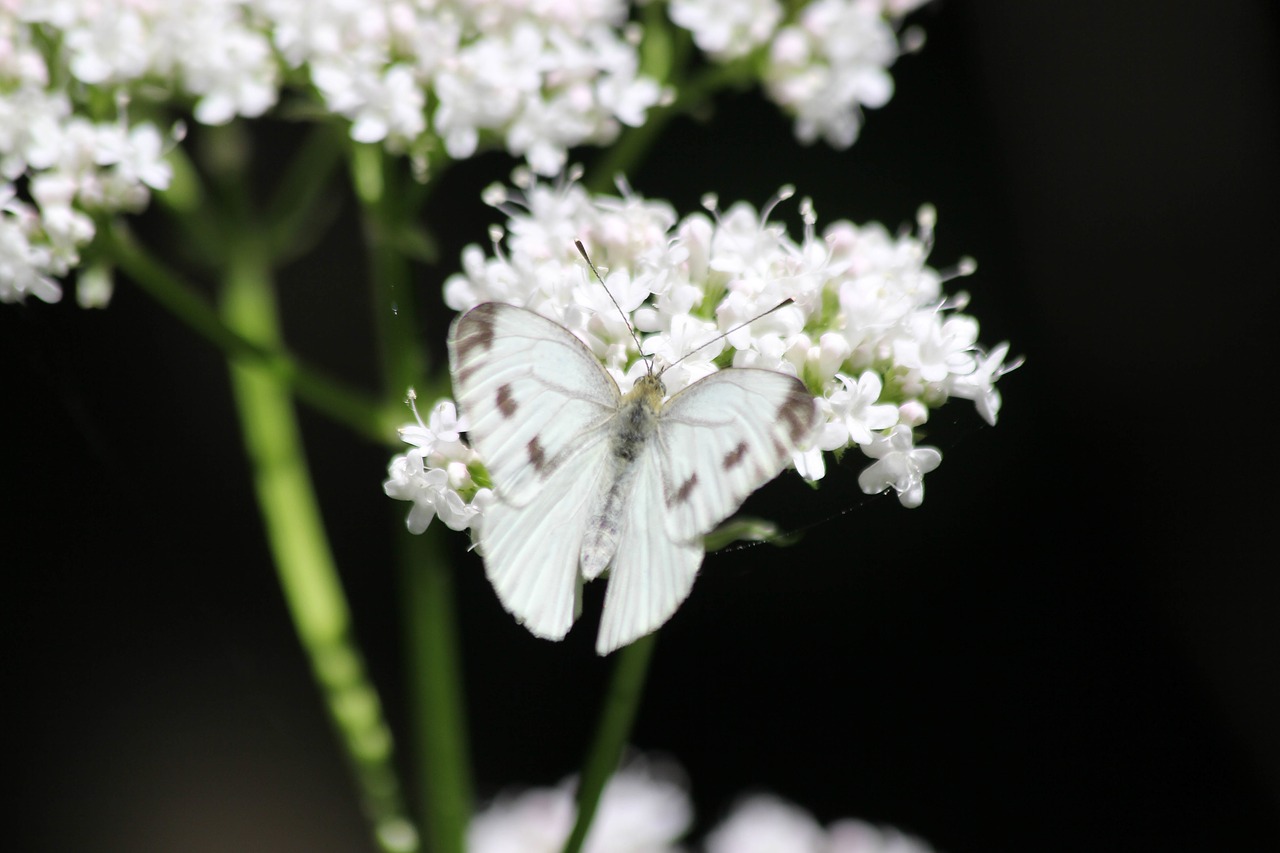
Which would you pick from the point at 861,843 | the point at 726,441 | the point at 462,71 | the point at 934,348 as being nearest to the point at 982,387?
the point at 934,348

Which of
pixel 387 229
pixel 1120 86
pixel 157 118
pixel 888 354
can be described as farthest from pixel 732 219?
pixel 1120 86

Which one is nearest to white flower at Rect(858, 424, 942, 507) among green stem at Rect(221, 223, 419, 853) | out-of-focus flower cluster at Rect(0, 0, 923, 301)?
out-of-focus flower cluster at Rect(0, 0, 923, 301)

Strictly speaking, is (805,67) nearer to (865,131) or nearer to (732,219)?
(732,219)

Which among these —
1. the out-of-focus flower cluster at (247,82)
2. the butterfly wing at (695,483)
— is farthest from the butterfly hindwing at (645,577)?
the out-of-focus flower cluster at (247,82)

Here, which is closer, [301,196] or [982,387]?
[982,387]

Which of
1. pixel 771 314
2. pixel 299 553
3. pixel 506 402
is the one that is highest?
pixel 299 553

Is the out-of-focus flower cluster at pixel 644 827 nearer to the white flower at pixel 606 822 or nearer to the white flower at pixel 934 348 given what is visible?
the white flower at pixel 606 822

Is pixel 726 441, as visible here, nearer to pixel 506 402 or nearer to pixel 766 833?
pixel 506 402
